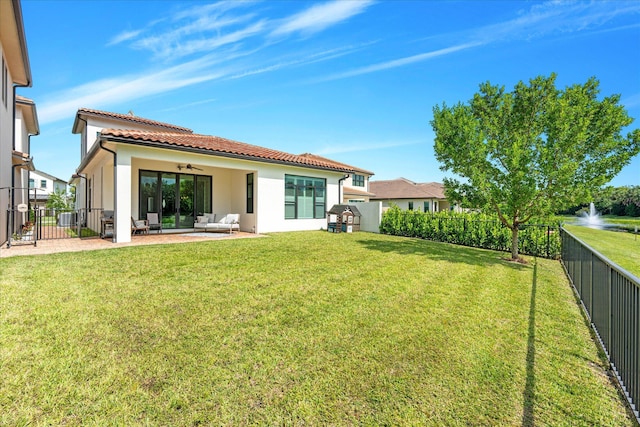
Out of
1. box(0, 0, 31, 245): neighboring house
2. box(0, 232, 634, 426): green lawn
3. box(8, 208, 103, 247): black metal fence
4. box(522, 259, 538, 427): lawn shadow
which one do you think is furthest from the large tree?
box(8, 208, 103, 247): black metal fence

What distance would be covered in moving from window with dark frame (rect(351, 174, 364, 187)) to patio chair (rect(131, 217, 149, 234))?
25738 millimetres

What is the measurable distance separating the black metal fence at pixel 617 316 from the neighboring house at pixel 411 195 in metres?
28.9

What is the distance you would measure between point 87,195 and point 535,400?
21.8 m

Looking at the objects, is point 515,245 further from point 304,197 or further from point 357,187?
point 357,187

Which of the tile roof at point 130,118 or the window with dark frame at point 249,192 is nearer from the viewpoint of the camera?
the window with dark frame at point 249,192

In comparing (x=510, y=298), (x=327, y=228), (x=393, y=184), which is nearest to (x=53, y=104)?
(x=327, y=228)

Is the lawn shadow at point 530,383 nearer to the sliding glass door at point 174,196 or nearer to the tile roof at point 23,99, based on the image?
the sliding glass door at point 174,196

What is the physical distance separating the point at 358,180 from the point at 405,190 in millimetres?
6814

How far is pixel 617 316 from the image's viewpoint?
3.26m

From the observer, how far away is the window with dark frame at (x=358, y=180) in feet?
117

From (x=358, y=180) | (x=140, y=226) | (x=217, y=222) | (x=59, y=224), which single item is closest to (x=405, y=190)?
(x=358, y=180)

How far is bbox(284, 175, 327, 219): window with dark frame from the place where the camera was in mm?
14758

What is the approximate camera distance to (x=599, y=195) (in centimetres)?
902

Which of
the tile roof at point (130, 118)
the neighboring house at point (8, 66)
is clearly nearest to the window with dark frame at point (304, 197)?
the neighboring house at point (8, 66)
